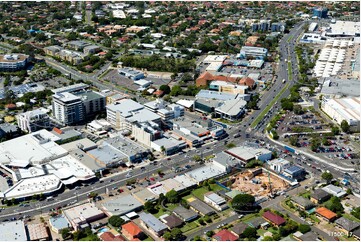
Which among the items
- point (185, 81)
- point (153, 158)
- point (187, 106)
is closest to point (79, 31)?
point (185, 81)

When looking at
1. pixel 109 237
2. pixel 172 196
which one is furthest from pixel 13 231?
pixel 172 196

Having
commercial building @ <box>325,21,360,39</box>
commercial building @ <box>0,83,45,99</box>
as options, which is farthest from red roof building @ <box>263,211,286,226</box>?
commercial building @ <box>325,21,360,39</box>

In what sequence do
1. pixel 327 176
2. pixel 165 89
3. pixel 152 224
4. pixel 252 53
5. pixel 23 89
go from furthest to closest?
pixel 252 53, pixel 23 89, pixel 165 89, pixel 327 176, pixel 152 224

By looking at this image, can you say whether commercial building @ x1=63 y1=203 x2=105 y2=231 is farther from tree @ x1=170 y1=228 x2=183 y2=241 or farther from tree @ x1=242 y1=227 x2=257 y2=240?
tree @ x1=242 y1=227 x2=257 y2=240

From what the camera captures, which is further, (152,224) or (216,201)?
(216,201)

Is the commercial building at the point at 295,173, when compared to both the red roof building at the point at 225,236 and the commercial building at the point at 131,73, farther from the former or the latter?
the commercial building at the point at 131,73

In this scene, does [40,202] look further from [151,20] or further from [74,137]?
[151,20]

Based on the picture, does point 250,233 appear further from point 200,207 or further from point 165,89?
point 165,89
